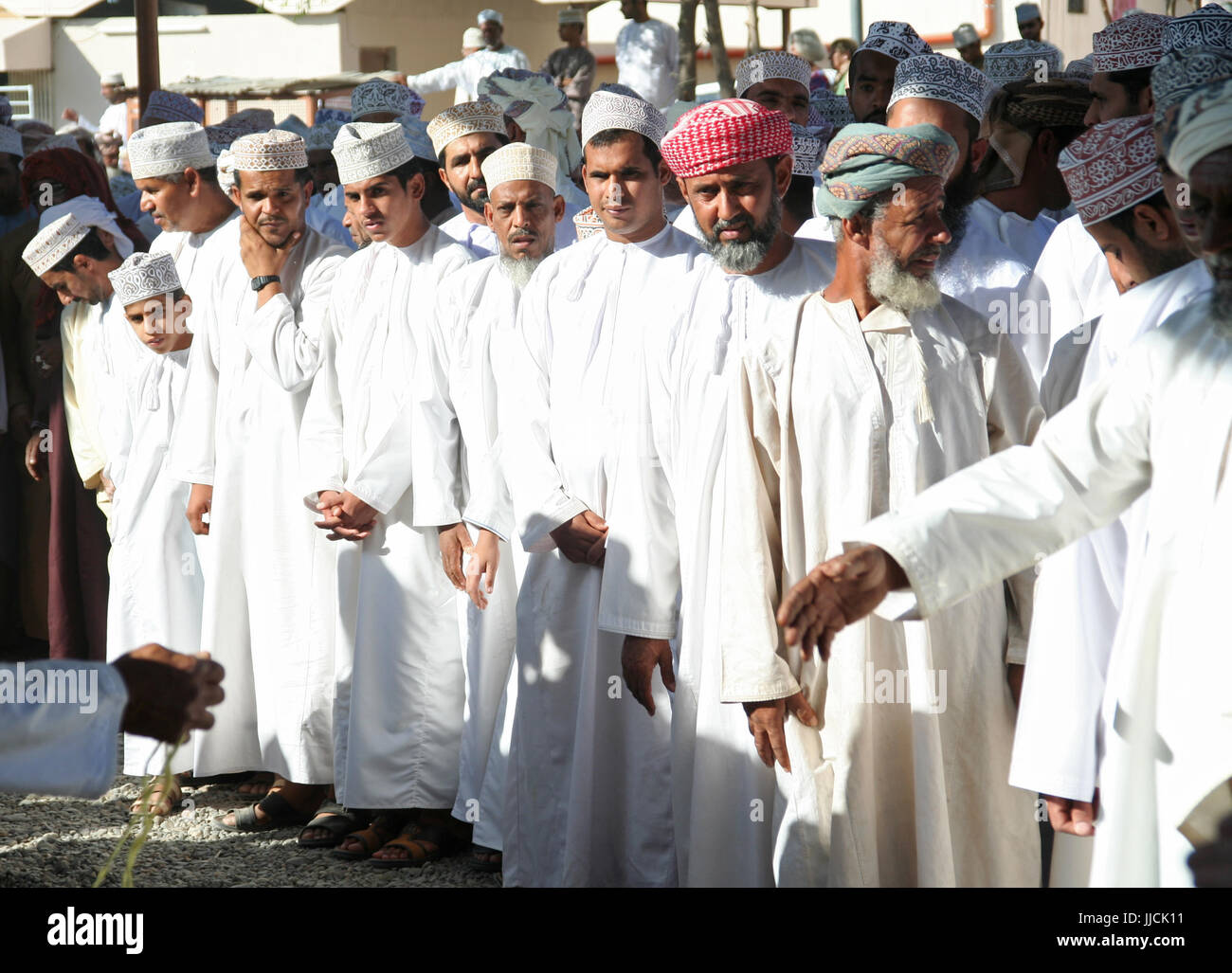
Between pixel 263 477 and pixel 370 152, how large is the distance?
1.23 meters

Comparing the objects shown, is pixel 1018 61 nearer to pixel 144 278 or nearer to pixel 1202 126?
pixel 144 278

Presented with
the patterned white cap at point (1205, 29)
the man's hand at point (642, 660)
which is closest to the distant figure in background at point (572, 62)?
the patterned white cap at point (1205, 29)

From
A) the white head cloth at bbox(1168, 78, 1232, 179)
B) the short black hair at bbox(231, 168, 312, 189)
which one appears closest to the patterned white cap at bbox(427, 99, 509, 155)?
the short black hair at bbox(231, 168, 312, 189)

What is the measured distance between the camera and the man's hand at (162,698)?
9.21ft

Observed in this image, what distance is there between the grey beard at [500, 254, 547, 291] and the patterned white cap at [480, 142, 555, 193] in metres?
0.26

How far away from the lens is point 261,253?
206 inches

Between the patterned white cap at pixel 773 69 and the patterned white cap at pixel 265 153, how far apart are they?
205 cm

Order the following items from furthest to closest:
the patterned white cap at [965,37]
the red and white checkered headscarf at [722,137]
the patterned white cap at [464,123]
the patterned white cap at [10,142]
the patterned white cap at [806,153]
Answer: the patterned white cap at [965,37] < the patterned white cap at [10,142] < the patterned white cap at [464,123] < the patterned white cap at [806,153] < the red and white checkered headscarf at [722,137]

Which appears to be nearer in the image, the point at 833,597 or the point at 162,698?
the point at 833,597

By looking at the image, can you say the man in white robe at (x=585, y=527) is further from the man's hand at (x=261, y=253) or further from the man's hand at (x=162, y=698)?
the man's hand at (x=162, y=698)

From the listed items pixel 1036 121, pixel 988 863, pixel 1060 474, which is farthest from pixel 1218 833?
pixel 1036 121

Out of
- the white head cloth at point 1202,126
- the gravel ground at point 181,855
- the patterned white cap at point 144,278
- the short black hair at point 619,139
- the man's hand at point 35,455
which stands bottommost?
the gravel ground at point 181,855

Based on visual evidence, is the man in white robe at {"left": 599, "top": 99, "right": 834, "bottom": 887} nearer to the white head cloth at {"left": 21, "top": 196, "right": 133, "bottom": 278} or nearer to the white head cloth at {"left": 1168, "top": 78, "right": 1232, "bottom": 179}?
the white head cloth at {"left": 1168, "top": 78, "right": 1232, "bottom": 179}

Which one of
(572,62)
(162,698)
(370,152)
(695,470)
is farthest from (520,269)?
(572,62)
